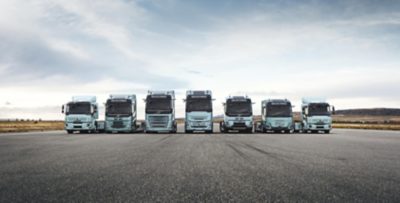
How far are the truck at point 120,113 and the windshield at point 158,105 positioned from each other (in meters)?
2.07

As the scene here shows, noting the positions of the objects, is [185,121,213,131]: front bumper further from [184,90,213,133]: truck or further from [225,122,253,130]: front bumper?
[225,122,253,130]: front bumper

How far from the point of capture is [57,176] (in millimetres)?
7578

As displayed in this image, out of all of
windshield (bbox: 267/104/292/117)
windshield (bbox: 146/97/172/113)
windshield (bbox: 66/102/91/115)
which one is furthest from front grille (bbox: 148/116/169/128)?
windshield (bbox: 267/104/292/117)

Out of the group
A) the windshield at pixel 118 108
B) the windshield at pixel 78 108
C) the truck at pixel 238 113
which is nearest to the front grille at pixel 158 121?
the windshield at pixel 118 108

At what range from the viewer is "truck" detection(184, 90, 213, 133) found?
32500 millimetres

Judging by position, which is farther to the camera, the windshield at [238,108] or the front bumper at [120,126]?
the front bumper at [120,126]

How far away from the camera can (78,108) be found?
114ft

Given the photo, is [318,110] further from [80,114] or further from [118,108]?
[80,114]

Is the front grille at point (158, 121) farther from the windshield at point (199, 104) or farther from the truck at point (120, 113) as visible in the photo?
the truck at point (120, 113)

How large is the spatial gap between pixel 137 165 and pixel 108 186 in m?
3.02

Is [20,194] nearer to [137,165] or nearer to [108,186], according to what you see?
[108,186]

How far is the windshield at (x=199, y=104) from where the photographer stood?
107 feet

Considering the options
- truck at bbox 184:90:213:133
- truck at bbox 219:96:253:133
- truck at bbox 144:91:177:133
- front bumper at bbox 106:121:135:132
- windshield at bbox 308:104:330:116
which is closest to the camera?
truck at bbox 184:90:213:133

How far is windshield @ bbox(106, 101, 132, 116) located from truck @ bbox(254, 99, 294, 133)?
1044cm
